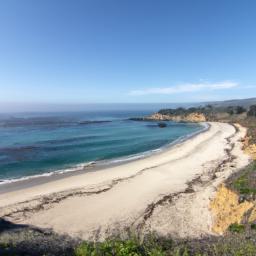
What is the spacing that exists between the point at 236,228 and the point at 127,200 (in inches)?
370

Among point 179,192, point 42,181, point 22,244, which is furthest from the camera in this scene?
point 42,181

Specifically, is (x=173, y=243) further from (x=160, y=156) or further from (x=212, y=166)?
(x=160, y=156)

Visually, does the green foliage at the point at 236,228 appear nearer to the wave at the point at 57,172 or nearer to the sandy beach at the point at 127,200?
the sandy beach at the point at 127,200

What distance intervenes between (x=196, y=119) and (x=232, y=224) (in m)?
90.9

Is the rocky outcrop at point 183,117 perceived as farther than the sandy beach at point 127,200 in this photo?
Yes

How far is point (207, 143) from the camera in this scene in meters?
48.1

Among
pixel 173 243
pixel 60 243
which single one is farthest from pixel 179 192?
pixel 60 243

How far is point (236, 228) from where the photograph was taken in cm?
1369

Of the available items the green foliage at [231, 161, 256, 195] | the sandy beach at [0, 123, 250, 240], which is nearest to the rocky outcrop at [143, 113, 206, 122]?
the sandy beach at [0, 123, 250, 240]

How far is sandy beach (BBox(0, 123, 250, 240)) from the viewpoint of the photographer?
1678cm

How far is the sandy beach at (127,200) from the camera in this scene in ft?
55.1

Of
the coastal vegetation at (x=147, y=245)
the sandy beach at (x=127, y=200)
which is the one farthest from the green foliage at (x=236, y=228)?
the sandy beach at (x=127, y=200)

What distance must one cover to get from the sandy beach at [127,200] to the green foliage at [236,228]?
1.73 metres

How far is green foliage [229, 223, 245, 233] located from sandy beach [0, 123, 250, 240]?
1734 millimetres
